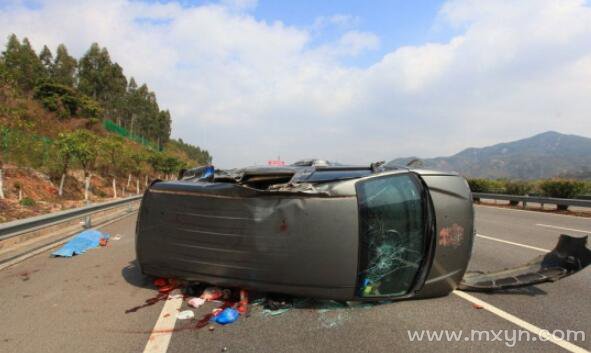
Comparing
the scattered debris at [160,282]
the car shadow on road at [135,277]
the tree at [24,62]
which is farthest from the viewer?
the tree at [24,62]

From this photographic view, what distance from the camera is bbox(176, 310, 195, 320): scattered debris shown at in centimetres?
298

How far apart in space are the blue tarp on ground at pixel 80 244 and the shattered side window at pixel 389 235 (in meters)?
4.97

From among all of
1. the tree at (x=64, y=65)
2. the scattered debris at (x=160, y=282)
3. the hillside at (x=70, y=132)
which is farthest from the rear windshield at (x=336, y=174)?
the tree at (x=64, y=65)

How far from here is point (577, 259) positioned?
13.0 feet

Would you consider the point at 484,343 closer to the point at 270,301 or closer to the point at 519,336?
the point at 519,336

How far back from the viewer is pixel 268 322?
2.92m

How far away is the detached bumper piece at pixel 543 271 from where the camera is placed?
381 centimetres

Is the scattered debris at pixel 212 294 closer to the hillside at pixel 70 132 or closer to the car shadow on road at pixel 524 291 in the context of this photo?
the car shadow on road at pixel 524 291

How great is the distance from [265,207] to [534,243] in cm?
705

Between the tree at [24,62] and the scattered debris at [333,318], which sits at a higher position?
the tree at [24,62]

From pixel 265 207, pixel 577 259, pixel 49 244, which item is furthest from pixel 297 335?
pixel 49 244

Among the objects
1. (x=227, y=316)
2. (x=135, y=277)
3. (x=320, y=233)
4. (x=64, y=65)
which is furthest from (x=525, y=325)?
(x=64, y=65)

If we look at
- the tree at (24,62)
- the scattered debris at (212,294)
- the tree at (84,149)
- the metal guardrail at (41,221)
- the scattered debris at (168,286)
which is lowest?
the scattered debris at (168,286)

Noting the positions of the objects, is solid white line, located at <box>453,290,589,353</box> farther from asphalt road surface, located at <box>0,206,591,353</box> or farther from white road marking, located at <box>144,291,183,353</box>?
white road marking, located at <box>144,291,183,353</box>
